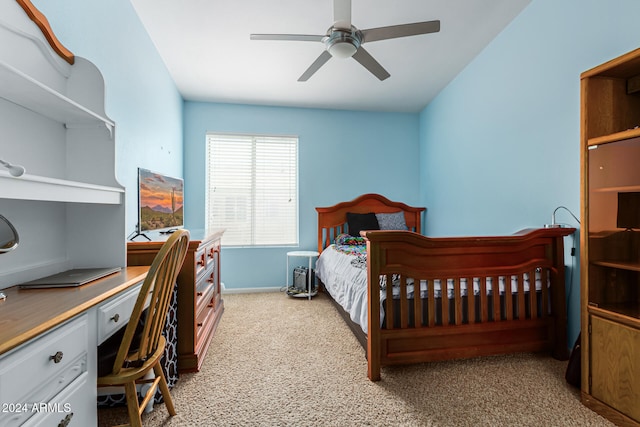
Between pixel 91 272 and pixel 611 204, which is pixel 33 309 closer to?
pixel 91 272

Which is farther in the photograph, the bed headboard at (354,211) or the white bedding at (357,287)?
the bed headboard at (354,211)

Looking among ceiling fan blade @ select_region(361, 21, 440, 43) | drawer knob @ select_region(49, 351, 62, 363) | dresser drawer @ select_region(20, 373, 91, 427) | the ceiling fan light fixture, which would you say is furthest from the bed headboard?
drawer knob @ select_region(49, 351, 62, 363)

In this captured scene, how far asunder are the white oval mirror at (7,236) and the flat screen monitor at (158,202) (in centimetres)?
117

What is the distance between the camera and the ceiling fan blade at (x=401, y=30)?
1.83 m

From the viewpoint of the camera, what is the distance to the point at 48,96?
120cm

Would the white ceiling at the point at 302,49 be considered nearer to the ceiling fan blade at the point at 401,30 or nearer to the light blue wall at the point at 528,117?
the light blue wall at the point at 528,117

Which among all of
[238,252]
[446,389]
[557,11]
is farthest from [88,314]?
[557,11]

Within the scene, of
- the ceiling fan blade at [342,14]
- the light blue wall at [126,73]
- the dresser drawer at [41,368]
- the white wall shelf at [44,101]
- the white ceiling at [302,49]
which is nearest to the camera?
the dresser drawer at [41,368]

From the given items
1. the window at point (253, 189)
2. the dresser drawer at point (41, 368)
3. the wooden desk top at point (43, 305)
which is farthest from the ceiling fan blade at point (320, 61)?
the dresser drawer at point (41, 368)

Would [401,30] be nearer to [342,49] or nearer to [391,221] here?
[342,49]

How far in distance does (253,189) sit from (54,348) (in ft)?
11.1

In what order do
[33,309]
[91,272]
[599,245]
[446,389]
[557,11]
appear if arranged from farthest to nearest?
[557,11], [446,389], [599,245], [91,272], [33,309]

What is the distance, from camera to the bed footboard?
1891 millimetres

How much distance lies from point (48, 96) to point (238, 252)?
3007 millimetres
